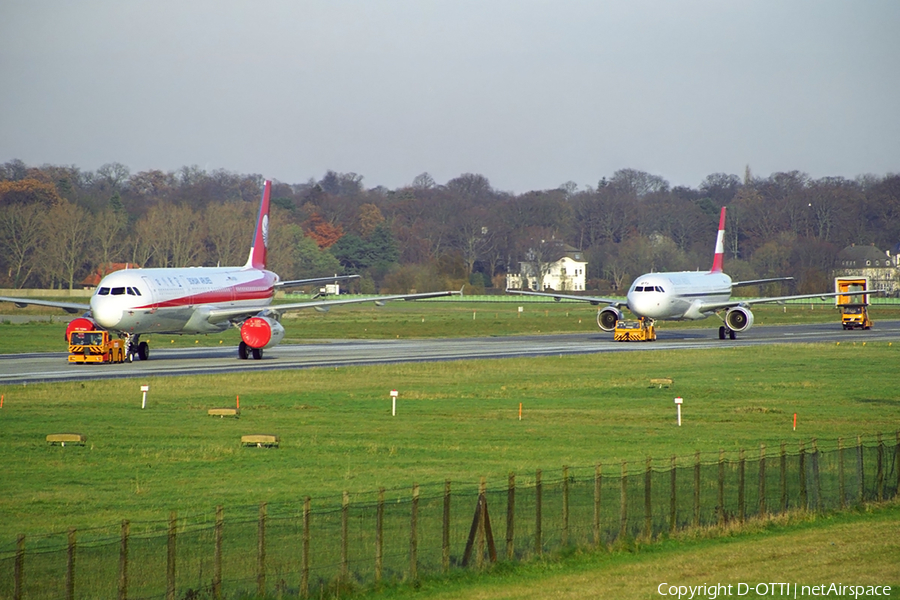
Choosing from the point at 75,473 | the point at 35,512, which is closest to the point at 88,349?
the point at 75,473

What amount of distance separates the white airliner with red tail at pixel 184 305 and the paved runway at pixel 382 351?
174cm

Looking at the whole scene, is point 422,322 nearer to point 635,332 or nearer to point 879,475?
point 635,332

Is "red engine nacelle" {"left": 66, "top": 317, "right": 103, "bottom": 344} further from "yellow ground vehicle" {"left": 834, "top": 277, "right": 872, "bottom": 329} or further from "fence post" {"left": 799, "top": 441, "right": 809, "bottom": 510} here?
"yellow ground vehicle" {"left": 834, "top": 277, "right": 872, "bottom": 329}

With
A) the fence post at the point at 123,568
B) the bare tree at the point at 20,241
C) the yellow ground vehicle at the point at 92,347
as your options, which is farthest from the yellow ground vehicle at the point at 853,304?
the bare tree at the point at 20,241

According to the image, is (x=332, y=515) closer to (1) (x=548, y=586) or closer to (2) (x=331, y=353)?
(1) (x=548, y=586)

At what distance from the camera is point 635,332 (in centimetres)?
8000

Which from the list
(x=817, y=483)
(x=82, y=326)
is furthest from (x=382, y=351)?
(x=817, y=483)

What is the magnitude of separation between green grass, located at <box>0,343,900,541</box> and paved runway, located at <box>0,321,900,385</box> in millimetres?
4843

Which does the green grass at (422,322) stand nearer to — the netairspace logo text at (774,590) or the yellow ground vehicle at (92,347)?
the yellow ground vehicle at (92,347)

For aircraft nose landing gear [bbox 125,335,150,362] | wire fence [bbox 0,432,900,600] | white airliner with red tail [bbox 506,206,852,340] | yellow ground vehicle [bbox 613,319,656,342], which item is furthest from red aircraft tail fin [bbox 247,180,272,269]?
wire fence [bbox 0,432,900,600]

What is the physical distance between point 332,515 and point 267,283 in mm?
48670

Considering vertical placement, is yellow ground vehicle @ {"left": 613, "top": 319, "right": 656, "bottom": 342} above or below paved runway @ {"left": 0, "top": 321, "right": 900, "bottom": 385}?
above

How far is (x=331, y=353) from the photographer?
68.0 metres

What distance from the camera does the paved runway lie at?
53781mm
